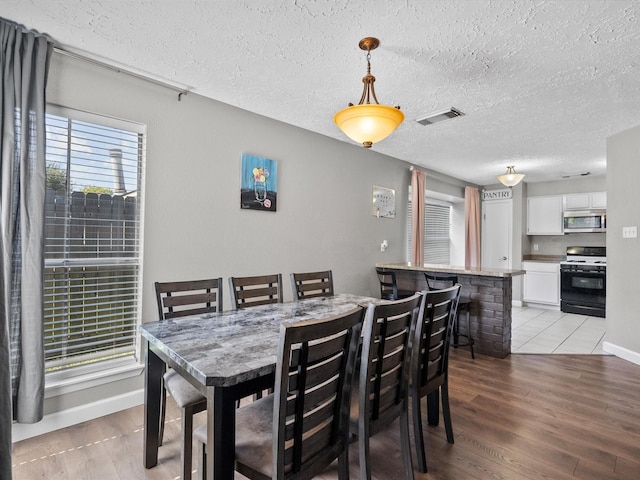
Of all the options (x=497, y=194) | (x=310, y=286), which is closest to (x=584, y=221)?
(x=497, y=194)

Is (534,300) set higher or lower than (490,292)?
lower

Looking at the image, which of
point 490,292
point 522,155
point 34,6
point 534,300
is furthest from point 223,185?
point 534,300

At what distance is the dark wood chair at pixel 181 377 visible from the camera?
5.16ft

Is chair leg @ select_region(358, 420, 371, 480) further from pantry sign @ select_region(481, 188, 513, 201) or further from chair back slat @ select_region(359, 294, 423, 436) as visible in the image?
pantry sign @ select_region(481, 188, 513, 201)

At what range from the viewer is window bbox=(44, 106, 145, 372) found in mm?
2281

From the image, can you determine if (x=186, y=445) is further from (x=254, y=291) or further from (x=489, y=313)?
(x=489, y=313)

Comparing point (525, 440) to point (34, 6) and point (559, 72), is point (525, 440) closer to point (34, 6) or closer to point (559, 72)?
point (559, 72)

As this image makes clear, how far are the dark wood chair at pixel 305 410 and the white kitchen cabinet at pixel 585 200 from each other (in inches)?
258

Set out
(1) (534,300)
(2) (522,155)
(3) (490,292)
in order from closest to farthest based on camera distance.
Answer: (3) (490,292) < (2) (522,155) < (1) (534,300)

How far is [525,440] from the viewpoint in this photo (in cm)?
213

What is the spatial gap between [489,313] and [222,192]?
3.08 metres

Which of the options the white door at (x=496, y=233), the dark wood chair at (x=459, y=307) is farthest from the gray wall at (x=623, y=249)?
the white door at (x=496, y=233)

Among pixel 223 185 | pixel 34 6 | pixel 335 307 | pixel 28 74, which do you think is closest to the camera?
pixel 34 6

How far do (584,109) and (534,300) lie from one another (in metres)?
4.25
